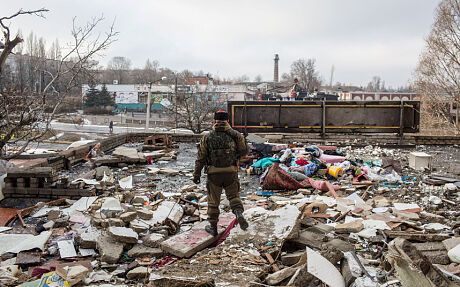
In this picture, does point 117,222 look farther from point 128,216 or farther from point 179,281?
point 179,281

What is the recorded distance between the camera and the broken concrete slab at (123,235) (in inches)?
225

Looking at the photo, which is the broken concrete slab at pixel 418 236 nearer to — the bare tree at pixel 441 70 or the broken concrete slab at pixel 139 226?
the broken concrete slab at pixel 139 226

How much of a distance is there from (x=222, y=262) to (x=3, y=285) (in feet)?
8.25

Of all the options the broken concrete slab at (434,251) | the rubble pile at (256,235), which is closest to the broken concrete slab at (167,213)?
the rubble pile at (256,235)

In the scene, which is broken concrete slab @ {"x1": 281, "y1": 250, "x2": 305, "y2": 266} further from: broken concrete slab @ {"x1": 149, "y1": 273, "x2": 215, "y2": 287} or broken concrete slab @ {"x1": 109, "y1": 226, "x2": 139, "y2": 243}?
broken concrete slab @ {"x1": 109, "y1": 226, "x2": 139, "y2": 243}

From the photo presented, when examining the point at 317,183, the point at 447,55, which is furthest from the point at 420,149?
the point at 447,55

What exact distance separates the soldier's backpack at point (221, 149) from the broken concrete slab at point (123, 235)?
5.02 feet

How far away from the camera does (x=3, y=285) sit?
15.0 ft

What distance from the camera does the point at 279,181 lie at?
9.34 m

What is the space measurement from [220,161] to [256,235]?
1197mm

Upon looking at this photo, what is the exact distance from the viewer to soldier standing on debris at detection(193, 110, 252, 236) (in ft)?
18.8

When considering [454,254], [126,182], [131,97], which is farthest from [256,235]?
[131,97]

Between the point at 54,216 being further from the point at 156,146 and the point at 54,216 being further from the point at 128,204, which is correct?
the point at 156,146

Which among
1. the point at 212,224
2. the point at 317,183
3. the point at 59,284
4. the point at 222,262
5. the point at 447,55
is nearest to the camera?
the point at 59,284
